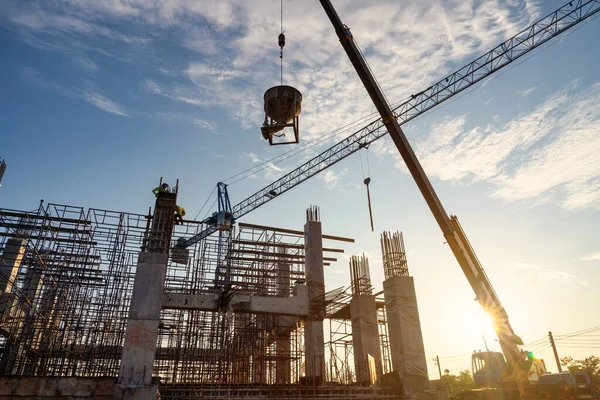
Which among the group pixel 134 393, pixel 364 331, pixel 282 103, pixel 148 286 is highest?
pixel 282 103

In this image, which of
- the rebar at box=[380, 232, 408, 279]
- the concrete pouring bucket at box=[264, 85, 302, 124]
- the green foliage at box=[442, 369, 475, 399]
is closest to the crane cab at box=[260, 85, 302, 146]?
the concrete pouring bucket at box=[264, 85, 302, 124]

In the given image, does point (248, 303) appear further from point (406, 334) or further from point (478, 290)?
point (478, 290)

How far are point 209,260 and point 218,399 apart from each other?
448 inches

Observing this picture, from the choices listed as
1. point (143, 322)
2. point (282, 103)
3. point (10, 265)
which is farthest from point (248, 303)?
point (10, 265)

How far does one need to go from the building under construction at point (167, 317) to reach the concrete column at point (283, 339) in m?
0.15

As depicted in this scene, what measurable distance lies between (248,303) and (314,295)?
4.11 m

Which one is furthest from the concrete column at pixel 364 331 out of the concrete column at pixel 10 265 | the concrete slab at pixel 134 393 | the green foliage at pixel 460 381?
the green foliage at pixel 460 381

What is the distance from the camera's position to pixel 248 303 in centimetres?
2219

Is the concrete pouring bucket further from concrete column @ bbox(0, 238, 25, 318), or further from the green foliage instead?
the green foliage

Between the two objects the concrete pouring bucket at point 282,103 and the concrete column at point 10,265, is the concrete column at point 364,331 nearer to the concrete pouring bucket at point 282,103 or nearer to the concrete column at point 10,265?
the concrete pouring bucket at point 282,103

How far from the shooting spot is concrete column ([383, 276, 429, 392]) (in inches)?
744

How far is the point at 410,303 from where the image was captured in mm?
20453

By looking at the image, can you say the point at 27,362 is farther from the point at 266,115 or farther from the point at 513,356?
the point at 513,356

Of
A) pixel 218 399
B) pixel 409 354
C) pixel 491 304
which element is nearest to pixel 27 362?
pixel 218 399
